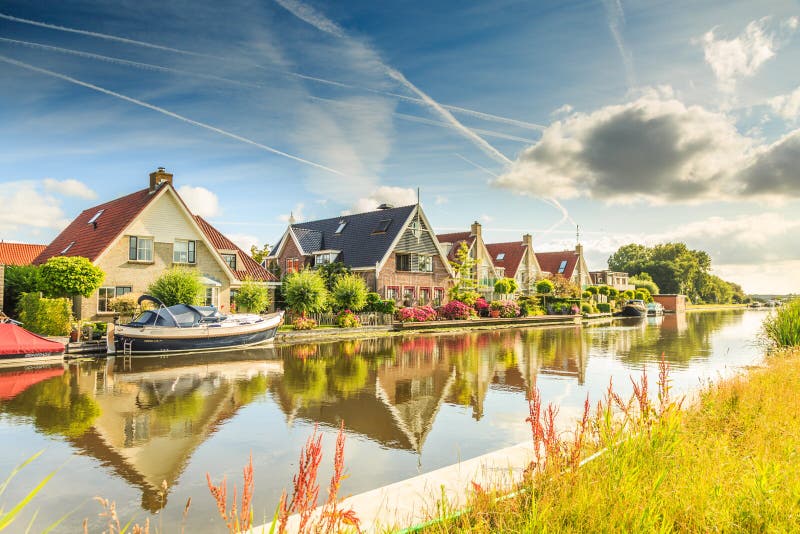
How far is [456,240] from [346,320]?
2781 centimetres

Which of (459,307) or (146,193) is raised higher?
(146,193)

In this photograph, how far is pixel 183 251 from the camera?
31.5 metres

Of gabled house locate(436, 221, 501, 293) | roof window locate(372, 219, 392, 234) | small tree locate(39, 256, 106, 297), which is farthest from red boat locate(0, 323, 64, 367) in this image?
gabled house locate(436, 221, 501, 293)

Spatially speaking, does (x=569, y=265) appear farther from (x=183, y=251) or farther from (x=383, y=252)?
(x=183, y=251)

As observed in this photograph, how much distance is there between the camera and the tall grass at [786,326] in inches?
723

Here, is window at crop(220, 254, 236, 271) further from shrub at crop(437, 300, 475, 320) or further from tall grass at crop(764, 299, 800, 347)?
tall grass at crop(764, 299, 800, 347)

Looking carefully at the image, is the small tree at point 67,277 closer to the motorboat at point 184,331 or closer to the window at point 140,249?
the motorboat at point 184,331

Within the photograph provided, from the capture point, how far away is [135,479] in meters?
7.68

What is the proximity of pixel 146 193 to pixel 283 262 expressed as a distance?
737 inches

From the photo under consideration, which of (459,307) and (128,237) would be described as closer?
(128,237)

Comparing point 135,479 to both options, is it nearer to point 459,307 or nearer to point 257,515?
point 257,515

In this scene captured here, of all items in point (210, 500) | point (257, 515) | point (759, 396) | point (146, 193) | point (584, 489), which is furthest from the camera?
point (146, 193)

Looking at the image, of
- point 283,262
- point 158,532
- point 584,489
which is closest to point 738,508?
point 584,489

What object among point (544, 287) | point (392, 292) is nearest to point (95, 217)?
point (392, 292)
